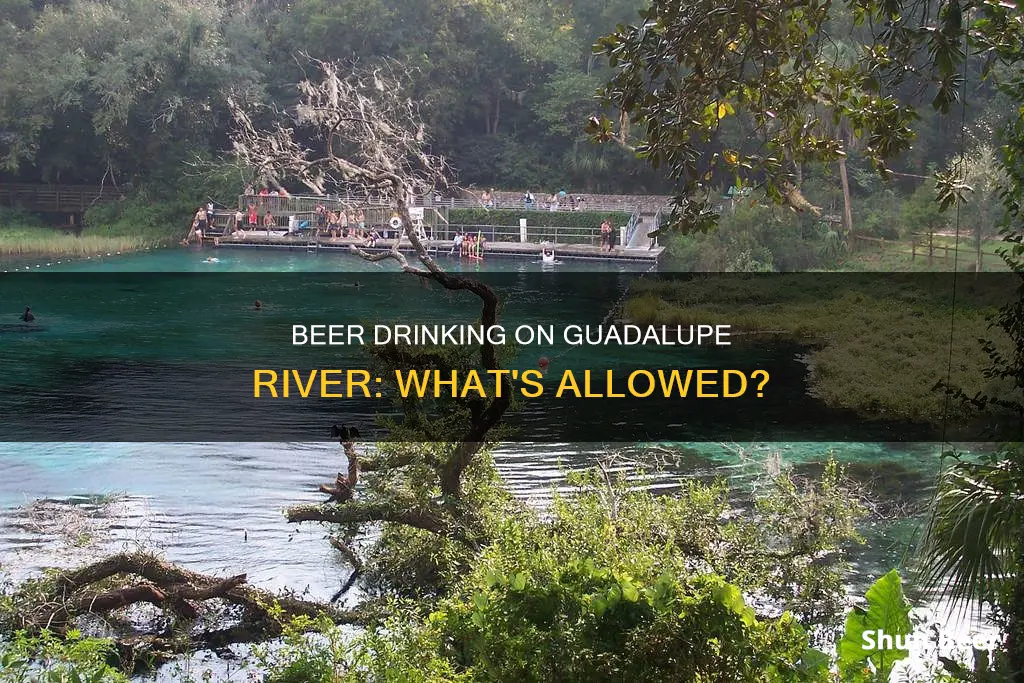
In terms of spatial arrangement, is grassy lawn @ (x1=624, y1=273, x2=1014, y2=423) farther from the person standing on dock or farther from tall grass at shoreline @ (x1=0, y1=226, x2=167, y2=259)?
tall grass at shoreline @ (x1=0, y1=226, x2=167, y2=259)

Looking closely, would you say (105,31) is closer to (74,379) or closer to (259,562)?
(74,379)

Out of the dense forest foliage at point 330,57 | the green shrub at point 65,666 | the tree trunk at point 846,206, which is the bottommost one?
the green shrub at point 65,666

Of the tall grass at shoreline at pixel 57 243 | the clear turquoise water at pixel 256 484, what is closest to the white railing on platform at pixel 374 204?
the tall grass at shoreline at pixel 57 243

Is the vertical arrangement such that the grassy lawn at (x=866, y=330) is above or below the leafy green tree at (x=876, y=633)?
above

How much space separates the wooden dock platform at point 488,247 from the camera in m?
6.07

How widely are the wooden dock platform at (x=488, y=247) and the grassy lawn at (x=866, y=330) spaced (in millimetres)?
781

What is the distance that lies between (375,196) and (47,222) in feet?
11.4

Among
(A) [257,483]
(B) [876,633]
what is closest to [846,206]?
(B) [876,633]

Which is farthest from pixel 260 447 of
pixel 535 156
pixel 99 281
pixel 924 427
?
pixel 99 281

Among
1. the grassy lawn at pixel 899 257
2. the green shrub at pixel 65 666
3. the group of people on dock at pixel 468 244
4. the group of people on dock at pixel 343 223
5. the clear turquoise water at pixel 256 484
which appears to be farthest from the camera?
the group of people on dock at pixel 468 244

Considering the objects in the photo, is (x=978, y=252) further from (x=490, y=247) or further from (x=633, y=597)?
(x=490, y=247)

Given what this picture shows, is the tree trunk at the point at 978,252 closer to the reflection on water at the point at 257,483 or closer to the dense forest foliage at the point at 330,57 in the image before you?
the dense forest foliage at the point at 330,57

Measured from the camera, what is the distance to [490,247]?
22.2 ft

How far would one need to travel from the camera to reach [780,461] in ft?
14.6
